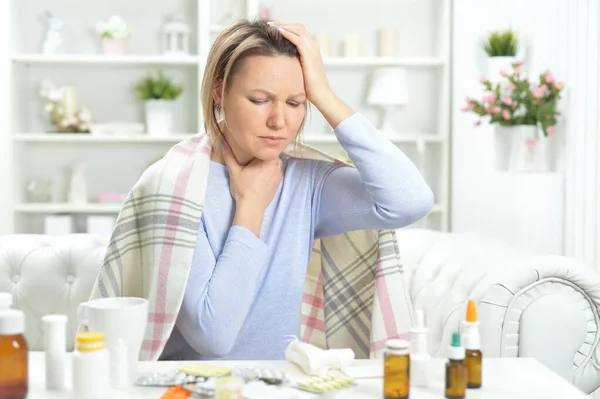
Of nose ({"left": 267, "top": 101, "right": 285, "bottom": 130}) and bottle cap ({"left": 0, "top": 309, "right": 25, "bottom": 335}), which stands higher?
nose ({"left": 267, "top": 101, "right": 285, "bottom": 130})

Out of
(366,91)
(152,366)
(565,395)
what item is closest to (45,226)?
(366,91)

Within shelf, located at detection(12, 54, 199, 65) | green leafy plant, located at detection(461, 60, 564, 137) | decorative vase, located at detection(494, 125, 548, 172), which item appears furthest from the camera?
shelf, located at detection(12, 54, 199, 65)

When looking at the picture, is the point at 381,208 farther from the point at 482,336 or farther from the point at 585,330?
the point at 585,330

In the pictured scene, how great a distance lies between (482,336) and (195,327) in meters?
0.69

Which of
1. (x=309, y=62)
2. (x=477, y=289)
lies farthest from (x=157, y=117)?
(x=309, y=62)

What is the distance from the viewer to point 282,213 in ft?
6.05

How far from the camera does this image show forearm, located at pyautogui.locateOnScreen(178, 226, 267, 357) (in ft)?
5.33

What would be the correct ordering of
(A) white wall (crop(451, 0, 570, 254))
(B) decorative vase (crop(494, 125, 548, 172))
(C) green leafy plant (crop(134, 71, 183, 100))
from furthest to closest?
(C) green leafy plant (crop(134, 71, 183, 100)), (A) white wall (crop(451, 0, 570, 254)), (B) decorative vase (crop(494, 125, 548, 172))

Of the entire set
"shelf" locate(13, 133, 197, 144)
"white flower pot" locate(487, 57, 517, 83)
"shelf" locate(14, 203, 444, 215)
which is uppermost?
"white flower pot" locate(487, 57, 517, 83)

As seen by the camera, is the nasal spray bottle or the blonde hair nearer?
the nasal spray bottle

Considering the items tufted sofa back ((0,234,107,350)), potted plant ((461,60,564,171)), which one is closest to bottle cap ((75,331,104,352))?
tufted sofa back ((0,234,107,350))

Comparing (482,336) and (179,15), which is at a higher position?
(179,15)

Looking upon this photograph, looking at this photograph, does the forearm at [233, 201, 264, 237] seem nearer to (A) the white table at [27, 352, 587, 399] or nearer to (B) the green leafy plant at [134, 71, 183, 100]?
(A) the white table at [27, 352, 587, 399]

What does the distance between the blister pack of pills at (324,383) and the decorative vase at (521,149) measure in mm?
2799
